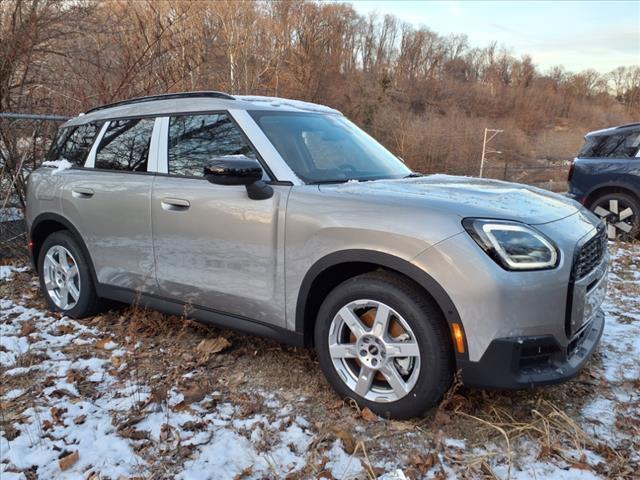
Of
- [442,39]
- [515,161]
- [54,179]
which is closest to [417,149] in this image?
[515,161]

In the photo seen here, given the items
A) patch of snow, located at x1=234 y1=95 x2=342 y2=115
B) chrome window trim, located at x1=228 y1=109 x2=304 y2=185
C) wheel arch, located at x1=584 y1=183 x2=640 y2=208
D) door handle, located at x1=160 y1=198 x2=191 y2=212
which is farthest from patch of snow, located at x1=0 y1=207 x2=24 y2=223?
wheel arch, located at x1=584 y1=183 x2=640 y2=208

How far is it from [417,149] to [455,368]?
38.6 metres

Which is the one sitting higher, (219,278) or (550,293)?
(550,293)

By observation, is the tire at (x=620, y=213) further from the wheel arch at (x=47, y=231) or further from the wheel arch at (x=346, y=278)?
the wheel arch at (x=47, y=231)

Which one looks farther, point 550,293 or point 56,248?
point 56,248

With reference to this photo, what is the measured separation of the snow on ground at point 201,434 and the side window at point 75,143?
1675mm

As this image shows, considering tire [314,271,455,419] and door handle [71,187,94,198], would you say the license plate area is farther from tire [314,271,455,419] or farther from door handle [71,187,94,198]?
door handle [71,187,94,198]

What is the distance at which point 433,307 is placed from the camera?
2461 mm

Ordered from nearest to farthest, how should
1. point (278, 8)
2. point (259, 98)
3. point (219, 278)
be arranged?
1. point (219, 278)
2. point (259, 98)
3. point (278, 8)

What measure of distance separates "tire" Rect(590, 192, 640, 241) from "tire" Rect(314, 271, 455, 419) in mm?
5925

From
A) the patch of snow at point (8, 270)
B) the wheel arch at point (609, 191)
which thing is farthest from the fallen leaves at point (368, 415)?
the wheel arch at point (609, 191)

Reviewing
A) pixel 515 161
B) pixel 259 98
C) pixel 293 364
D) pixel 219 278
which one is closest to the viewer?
pixel 219 278

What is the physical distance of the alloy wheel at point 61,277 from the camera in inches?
168

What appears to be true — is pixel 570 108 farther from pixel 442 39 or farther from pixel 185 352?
pixel 185 352
